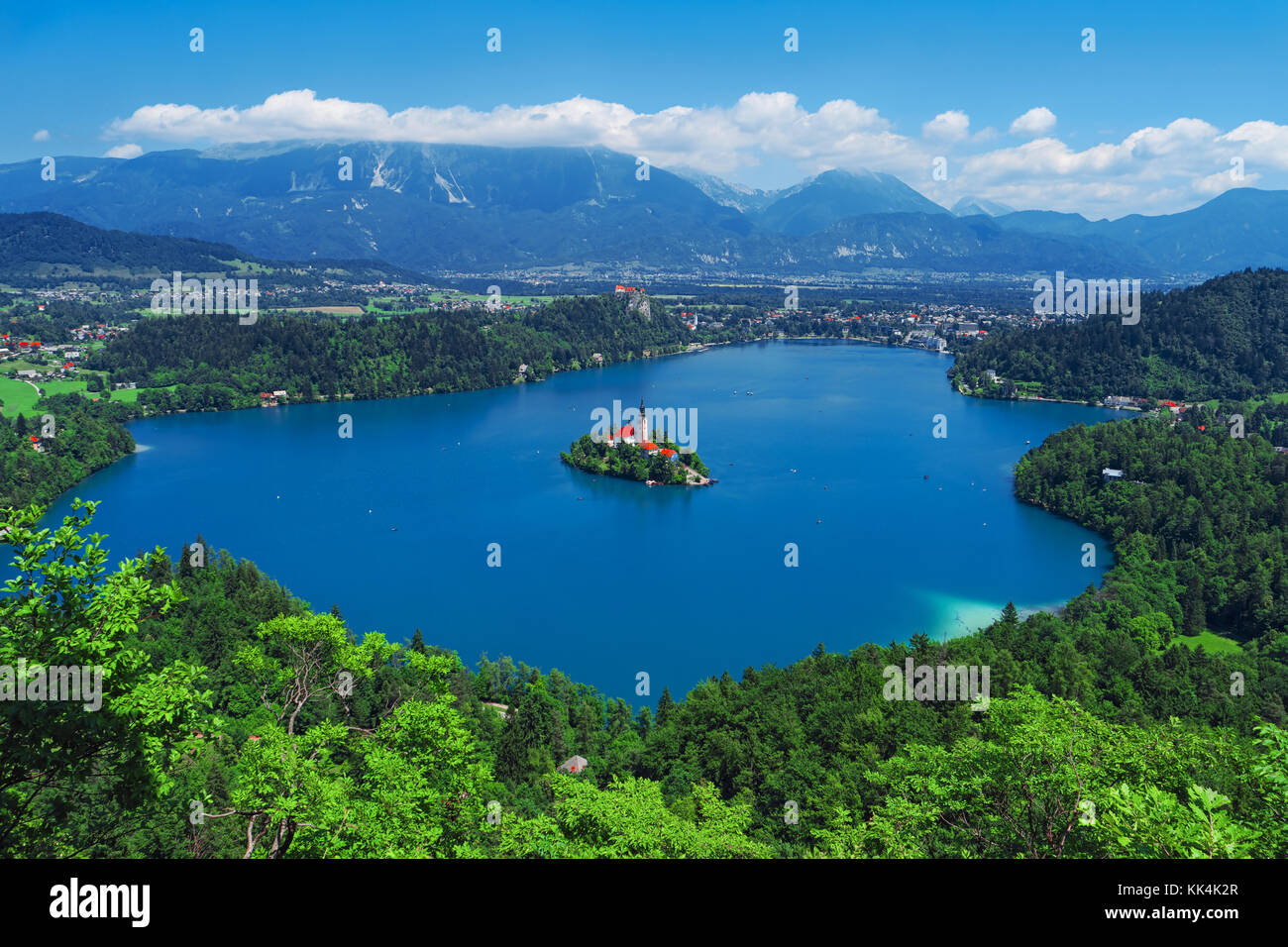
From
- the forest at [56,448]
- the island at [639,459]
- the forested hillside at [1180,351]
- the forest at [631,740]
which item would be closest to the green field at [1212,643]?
the forest at [631,740]

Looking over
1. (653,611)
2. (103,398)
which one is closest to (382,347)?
(103,398)

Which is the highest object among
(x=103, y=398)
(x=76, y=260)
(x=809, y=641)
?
(x=76, y=260)

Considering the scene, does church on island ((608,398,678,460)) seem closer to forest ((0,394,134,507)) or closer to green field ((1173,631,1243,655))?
green field ((1173,631,1243,655))

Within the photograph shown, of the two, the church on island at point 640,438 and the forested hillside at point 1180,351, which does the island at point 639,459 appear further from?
the forested hillside at point 1180,351

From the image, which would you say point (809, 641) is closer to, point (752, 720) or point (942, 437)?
point (752, 720)

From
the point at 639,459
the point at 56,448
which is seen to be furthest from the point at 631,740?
the point at 56,448

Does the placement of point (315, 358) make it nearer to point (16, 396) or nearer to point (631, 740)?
point (16, 396)
